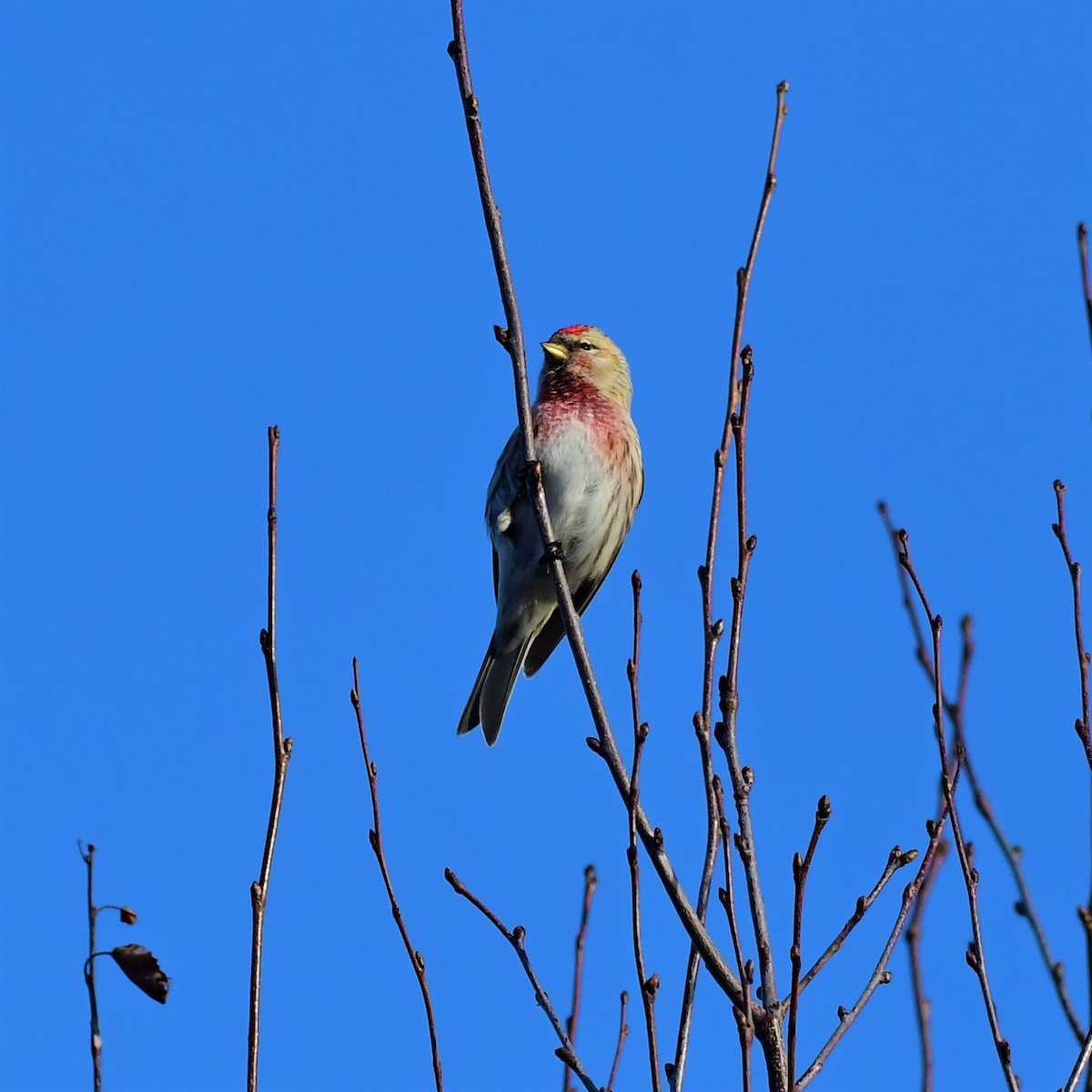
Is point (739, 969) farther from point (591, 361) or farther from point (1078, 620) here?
point (591, 361)

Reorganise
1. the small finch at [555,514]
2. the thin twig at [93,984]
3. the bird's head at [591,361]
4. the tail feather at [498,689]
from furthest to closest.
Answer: the bird's head at [591,361] → the tail feather at [498,689] → the small finch at [555,514] → the thin twig at [93,984]

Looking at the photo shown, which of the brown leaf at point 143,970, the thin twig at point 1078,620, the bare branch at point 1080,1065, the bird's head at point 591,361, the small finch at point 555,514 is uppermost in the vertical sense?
the bird's head at point 591,361

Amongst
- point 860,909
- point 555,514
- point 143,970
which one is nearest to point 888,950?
point 860,909

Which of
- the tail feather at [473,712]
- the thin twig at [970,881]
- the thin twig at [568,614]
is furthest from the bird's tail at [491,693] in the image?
the thin twig at [970,881]

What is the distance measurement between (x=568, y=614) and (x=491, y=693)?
2.68 meters

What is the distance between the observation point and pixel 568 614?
364 centimetres

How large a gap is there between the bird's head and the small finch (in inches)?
0.5

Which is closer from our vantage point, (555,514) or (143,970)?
(143,970)

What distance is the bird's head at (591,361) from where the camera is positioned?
662 centimetres

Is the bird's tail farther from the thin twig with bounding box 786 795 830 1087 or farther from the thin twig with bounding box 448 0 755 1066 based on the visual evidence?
the thin twig with bounding box 786 795 830 1087

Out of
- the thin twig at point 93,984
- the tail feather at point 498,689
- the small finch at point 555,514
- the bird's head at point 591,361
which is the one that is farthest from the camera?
the bird's head at point 591,361

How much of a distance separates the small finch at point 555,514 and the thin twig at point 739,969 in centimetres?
289

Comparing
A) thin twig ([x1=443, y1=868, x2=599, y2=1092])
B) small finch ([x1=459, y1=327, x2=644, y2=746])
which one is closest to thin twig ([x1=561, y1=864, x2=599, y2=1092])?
thin twig ([x1=443, y1=868, x2=599, y2=1092])

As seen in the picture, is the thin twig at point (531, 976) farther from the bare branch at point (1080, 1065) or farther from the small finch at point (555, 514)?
the small finch at point (555, 514)
